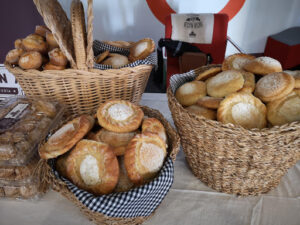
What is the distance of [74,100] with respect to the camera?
3.55 ft

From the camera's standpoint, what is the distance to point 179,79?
0.98m

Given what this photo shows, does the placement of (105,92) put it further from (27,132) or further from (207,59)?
(207,59)

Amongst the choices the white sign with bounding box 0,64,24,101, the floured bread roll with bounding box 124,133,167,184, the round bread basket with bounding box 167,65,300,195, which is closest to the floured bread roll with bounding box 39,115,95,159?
the floured bread roll with bounding box 124,133,167,184

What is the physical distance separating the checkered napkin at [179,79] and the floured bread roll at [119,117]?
23cm

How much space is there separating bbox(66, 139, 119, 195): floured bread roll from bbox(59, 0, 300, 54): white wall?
2627 mm

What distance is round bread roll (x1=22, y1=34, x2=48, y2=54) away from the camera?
1.12 meters

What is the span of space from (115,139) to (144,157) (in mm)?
139

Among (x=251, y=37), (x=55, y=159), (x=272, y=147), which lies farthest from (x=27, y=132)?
(x=251, y=37)

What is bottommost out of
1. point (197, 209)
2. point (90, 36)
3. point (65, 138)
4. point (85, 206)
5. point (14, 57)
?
point (197, 209)

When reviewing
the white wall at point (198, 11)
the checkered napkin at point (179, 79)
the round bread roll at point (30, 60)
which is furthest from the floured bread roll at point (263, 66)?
the white wall at point (198, 11)

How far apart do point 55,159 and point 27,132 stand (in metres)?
0.16

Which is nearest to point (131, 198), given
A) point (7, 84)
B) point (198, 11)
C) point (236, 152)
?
point (236, 152)

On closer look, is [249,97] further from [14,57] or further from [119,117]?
[14,57]

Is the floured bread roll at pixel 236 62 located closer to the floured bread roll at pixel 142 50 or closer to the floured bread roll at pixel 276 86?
the floured bread roll at pixel 276 86
